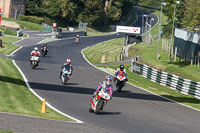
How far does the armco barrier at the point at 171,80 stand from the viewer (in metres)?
32.1

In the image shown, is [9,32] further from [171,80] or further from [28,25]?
[171,80]

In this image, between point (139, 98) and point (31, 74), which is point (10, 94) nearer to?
point (139, 98)

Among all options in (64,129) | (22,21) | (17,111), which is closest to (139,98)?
(17,111)

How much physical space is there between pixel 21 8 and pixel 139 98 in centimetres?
8971

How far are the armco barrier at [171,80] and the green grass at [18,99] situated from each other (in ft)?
39.6

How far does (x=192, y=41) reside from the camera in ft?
140

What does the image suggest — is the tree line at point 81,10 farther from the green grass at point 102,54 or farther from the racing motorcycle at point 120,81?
the racing motorcycle at point 120,81

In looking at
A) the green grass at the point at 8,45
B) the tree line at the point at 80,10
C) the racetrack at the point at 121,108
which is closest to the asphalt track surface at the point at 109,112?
the racetrack at the point at 121,108

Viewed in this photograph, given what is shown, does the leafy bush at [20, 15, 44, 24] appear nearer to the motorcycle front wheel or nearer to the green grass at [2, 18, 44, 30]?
the green grass at [2, 18, 44, 30]

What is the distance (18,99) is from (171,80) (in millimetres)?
18245

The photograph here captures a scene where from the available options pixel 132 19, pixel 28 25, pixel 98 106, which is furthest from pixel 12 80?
pixel 132 19

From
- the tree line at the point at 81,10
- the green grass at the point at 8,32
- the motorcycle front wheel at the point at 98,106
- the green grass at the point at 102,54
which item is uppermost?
the tree line at the point at 81,10

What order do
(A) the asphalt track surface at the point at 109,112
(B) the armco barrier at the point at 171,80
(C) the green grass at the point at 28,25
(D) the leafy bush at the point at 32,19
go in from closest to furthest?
(A) the asphalt track surface at the point at 109,112 → (B) the armco barrier at the point at 171,80 → (C) the green grass at the point at 28,25 → (D) the leafy bush at the point at 32,19

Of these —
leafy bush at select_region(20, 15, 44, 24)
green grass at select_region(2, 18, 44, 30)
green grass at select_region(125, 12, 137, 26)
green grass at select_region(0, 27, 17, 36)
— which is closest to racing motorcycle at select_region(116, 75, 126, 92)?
green grass at select_region(0, 27, 17, 36)
